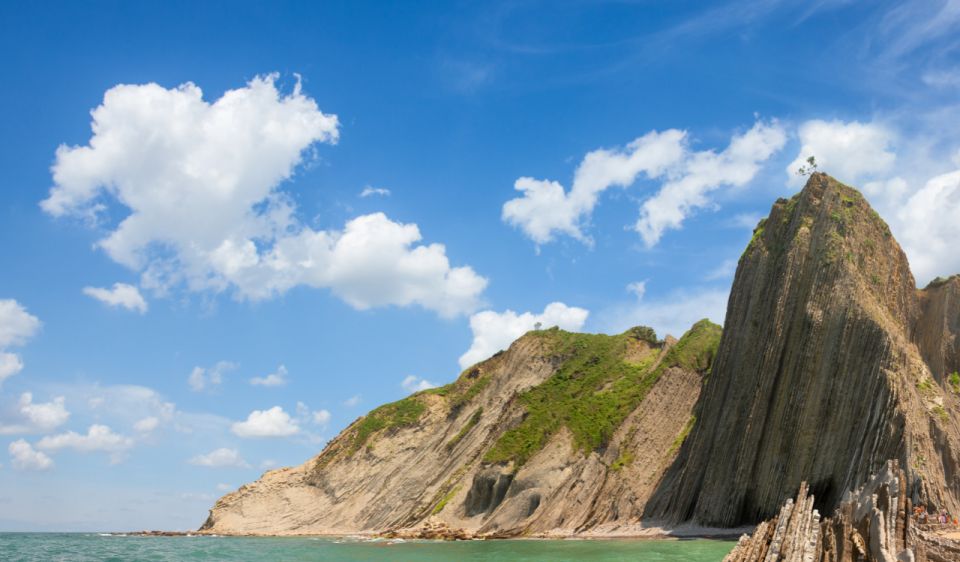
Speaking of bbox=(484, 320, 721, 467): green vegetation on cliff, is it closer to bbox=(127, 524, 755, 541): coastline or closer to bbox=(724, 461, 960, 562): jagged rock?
bbox=(127, 524, 755, 541): coastline

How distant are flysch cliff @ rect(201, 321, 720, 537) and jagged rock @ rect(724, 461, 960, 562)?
4268 cm

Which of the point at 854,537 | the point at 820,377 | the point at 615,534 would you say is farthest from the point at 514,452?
the point at 854,537

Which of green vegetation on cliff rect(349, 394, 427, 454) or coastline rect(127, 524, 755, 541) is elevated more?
green vegetation on cliff rect(349, 394, 427, 454)

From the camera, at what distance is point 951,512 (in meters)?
39.3

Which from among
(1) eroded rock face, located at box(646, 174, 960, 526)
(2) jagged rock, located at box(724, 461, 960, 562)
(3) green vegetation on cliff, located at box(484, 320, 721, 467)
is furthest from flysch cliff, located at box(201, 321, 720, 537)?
(2) jagged rock, located at box(724, 461, 960, 562)

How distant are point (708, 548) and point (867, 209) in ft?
93.9

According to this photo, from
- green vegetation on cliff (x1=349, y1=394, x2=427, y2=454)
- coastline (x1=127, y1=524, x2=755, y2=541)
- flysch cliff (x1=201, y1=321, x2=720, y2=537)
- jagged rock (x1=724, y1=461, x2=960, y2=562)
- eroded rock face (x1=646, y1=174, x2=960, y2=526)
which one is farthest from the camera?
green vegetation on cliff (x1=349, y1=394, x2=427, y2=454)

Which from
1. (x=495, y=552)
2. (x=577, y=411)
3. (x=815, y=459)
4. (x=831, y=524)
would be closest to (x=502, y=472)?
(x=577, y=411)

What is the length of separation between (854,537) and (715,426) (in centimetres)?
3974

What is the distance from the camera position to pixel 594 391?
270ft

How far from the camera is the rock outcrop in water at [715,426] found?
137 ft

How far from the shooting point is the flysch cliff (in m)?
66.1

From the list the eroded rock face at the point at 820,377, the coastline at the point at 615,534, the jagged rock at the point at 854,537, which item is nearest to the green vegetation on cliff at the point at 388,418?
the coastline at the point at 615,534

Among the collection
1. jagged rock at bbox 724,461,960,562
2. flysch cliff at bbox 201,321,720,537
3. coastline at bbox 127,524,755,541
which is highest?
flysch cliff at bbox 201,321,720,537
